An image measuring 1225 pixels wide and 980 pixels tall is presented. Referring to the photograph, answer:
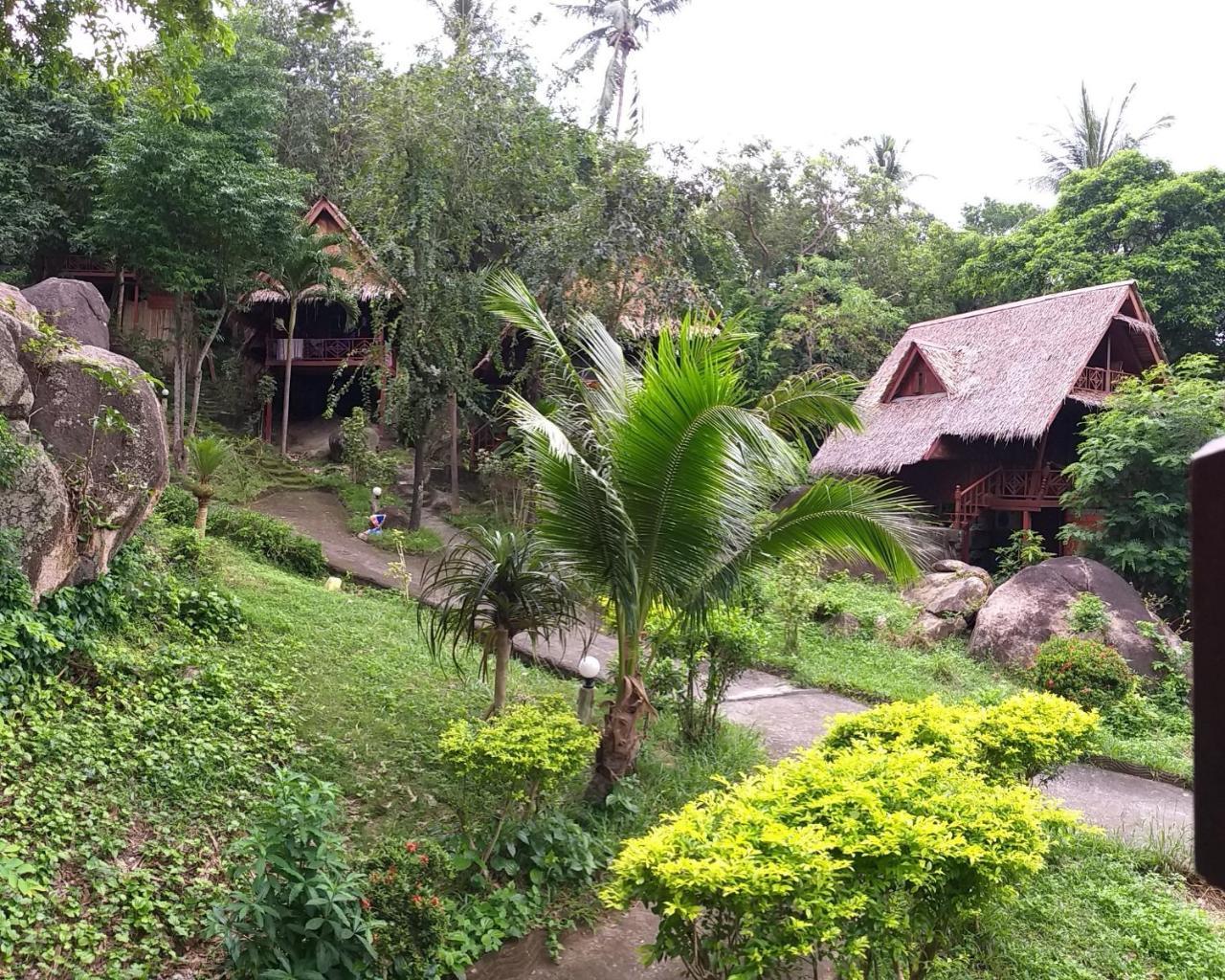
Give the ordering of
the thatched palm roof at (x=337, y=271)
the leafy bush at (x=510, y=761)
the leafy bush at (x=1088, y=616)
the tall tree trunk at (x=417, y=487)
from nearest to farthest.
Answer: the leafy bush at (x=510, y=761), the leafy bush at (x=1088, y=616), the tall tree trunk at (x=417, y=487), the thatched palm roof at (x=337, y=271)

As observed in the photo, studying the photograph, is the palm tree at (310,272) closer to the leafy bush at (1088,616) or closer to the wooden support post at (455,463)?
the wooden support post at (455,463)

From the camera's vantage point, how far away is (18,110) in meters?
17.2

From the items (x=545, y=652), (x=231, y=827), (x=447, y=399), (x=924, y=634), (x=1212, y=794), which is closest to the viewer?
(x=1212, y=794)

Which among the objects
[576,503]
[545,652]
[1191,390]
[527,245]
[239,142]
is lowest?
[545,652]

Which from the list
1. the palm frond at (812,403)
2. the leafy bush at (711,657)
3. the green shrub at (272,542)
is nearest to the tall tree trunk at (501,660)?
the leafy bush at (711,657)

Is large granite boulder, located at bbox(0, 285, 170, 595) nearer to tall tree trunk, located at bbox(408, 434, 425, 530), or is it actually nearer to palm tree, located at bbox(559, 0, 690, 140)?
tall tree trunk, located at bbox(408, 434, 425, 530)

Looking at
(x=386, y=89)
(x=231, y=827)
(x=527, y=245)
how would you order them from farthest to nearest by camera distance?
(x=527, y=245)
(x=386, y=89)
(x=231, y=827)

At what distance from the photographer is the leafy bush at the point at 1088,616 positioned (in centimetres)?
1041

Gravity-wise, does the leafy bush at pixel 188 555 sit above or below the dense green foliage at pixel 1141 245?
below

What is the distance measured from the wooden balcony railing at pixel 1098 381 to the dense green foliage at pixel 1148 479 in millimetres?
2705

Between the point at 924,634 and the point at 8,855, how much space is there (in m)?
10.2

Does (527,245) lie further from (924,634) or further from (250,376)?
(250,376)

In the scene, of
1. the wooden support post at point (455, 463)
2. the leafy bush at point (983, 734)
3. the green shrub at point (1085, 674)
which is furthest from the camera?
the wooden support post at point (455, 463)

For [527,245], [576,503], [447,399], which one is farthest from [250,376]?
[576,503]
